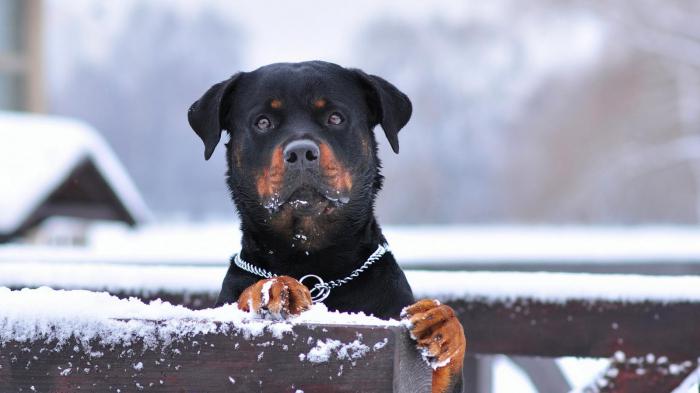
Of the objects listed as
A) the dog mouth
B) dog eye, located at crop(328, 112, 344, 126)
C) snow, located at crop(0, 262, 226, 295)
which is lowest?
snow, located at crop(0, 262, 226, 295)

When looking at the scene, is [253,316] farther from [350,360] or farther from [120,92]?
[120,92]

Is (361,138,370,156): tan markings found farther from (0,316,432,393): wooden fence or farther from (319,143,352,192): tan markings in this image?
(0,316,432,393): wooden fence

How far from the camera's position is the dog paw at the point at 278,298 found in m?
2.17

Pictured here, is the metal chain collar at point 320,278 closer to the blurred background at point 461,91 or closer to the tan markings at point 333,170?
the tan markings at point 333,170

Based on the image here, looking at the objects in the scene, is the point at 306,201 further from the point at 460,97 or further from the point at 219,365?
the point at 460,97

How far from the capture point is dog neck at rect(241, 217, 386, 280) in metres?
3.26

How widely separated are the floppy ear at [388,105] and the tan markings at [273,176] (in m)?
0.47

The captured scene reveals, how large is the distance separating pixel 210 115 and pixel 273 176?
0.42 metres

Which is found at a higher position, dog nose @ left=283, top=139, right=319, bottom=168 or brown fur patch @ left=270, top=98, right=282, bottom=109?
brown fur patch @ left=270, top=98, right=282, bottom=109

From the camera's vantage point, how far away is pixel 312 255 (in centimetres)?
331

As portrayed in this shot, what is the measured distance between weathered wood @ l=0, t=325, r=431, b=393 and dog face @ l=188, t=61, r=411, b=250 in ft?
→ 4.41

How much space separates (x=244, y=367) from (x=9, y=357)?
0.41 m

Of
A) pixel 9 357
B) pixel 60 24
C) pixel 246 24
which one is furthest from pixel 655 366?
pixel 246 24

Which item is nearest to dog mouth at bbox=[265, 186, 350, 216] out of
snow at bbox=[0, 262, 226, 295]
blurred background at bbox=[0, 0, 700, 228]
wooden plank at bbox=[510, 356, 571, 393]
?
snow at bbox=[0, 262, 226, 295]
